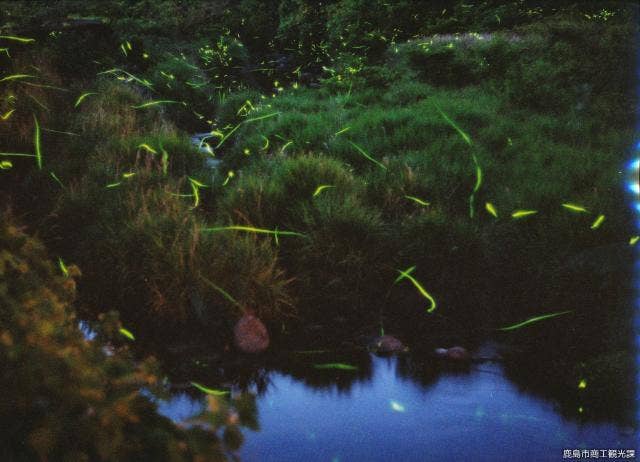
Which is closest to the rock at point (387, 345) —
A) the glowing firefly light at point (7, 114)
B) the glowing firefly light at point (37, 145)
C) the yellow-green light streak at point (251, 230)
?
the yellow-green light streak at point (251, 230)

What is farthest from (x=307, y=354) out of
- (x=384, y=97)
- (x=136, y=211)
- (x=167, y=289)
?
(x=384, y=97)

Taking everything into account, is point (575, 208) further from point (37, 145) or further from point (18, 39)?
point (18, 39)

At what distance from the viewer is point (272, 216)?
5.71 meters

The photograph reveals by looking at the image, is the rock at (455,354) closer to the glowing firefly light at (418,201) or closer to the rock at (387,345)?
the rock at (387,345)

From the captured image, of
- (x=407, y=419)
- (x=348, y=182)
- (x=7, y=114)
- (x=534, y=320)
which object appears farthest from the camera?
(x=7, y=114)

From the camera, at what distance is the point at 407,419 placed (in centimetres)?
401

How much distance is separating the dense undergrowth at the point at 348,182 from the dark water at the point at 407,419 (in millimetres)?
482

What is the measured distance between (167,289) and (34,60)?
6169 millimetres

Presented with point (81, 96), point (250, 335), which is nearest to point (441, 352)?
point (250, 335)

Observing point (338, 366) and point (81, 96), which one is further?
point (81, 96)

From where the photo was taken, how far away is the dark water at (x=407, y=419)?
3.64 meters

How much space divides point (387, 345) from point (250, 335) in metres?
1.10

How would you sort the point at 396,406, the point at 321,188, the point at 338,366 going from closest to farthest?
1. the point at 396,406
2. the point at 338,366
3. the point at 321,188

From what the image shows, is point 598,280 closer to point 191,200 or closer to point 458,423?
point 458,423
